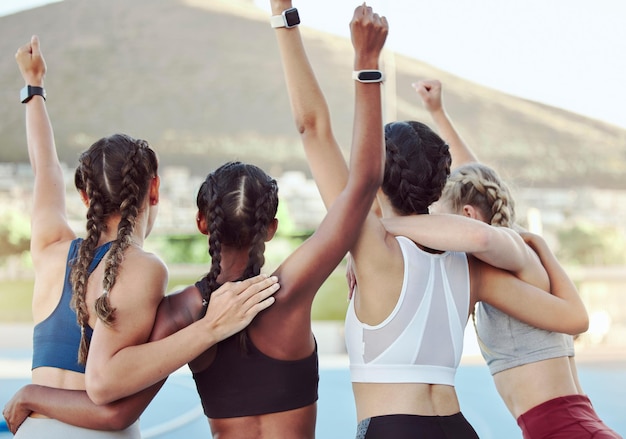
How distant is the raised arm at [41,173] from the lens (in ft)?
6.66

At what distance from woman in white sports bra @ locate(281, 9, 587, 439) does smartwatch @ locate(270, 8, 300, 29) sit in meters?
0.06

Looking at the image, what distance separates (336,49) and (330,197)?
2977 cm

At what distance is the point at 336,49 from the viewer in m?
30.7

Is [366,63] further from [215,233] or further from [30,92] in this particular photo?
[30,92]

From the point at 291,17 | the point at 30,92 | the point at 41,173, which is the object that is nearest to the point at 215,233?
the point at 291,17

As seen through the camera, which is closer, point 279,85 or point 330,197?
point 330,197

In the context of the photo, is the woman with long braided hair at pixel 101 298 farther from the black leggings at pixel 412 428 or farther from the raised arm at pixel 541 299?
the raised arm at pixel 541 299

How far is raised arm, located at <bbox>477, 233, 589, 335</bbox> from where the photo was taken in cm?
196

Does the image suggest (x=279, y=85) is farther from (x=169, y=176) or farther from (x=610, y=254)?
(x=610, y=254)

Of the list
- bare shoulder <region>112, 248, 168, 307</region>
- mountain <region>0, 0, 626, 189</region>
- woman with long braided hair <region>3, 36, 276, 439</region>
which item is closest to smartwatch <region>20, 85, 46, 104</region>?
woman with long braided hair <region>3, 36, 276, 439</region>

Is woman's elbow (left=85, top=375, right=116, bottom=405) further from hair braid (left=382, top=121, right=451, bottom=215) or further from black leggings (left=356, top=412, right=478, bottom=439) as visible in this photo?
hair braid (left=382, top=121, right=451, bottom=215)

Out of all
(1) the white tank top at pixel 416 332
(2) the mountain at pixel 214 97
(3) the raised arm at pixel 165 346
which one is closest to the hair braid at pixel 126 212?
(3) the raised arm at pixel 165 346

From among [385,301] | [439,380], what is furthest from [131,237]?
[439,380]

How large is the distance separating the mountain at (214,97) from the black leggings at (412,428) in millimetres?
24026
